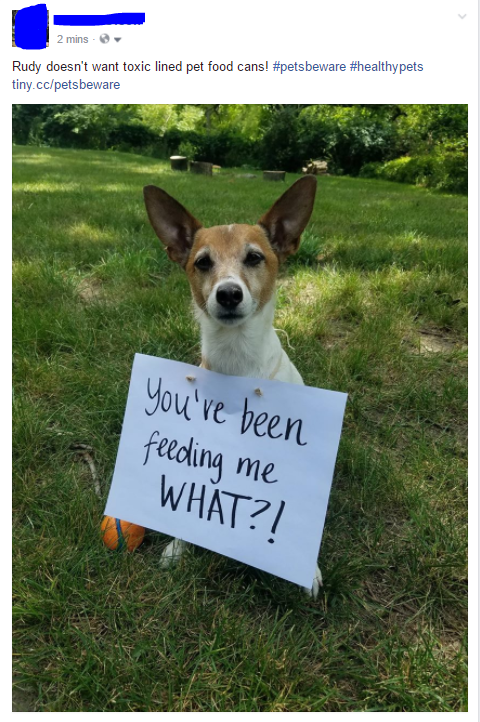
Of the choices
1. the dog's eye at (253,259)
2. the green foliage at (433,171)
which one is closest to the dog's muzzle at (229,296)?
the dog's eye at (253,259)

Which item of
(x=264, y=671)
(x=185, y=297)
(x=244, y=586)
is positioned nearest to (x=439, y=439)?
(x=244, y=586)

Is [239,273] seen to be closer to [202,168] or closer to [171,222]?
[171,222]

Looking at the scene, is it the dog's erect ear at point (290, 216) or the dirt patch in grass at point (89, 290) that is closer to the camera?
the dog's erect ear at point (290, 216)

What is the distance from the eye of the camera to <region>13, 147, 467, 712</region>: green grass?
1321 mm

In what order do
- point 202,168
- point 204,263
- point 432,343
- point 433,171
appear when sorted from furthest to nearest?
point 202,168 < point 433,171 < point 432,343 < point 204,263

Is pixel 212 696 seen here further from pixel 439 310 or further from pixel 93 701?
pixel 439 310

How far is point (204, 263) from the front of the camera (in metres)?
2.00

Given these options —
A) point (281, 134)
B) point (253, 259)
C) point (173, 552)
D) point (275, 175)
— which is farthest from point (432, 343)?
point (281, 134)

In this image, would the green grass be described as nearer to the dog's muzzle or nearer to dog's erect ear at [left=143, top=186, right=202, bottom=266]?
dog's erect ear at [left=143, top=186, right=202, bottom=266]

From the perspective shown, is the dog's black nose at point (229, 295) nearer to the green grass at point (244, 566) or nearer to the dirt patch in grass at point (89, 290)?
the green grass at point (244, 566)

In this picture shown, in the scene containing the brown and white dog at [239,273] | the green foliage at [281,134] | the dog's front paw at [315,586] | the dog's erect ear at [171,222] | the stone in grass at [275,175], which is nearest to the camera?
the dog's front paw at [315,586]

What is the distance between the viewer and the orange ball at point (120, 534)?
1713mm

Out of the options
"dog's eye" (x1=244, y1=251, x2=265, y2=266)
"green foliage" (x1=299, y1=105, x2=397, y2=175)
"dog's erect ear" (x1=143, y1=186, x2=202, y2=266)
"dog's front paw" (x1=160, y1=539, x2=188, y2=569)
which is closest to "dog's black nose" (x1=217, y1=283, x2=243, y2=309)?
"dog's eye" (x1=244, y1=251, x2=265, y2=266)
